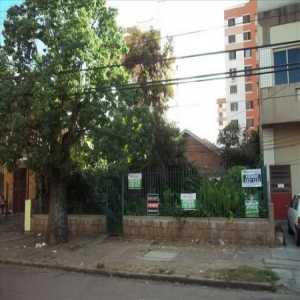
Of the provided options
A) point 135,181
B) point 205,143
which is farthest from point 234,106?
point 135,181

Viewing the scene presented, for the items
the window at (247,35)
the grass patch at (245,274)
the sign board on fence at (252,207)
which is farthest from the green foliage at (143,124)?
the window at (247,35)

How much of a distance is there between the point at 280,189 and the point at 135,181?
9332 millimetres

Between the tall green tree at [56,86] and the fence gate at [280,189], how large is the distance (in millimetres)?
10794

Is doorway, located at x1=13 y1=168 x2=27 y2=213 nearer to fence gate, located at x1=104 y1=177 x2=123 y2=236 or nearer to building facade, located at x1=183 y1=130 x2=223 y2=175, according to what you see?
fence gate, located at x1=104 y1=177 x2=123 y2=236

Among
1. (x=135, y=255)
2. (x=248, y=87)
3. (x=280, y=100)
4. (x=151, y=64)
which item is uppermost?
(x=248, y=87)

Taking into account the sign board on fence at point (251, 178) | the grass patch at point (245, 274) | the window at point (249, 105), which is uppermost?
the window at point (249, 105)

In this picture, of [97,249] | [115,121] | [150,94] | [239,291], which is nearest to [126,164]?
[115,121]

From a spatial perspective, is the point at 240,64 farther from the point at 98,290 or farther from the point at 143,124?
the point at 98,290

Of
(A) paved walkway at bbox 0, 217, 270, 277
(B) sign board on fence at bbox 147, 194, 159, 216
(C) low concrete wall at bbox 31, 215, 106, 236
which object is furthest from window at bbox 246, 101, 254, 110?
(A) paved walkway at bbox 0, 217, 270, 277

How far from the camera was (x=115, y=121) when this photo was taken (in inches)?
543

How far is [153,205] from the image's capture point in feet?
50.6

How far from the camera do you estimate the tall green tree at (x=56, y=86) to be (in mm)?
13367

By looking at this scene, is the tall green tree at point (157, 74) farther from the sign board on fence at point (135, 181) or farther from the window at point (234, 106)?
the window at point (234, 106)

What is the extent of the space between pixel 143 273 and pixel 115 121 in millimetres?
5009
